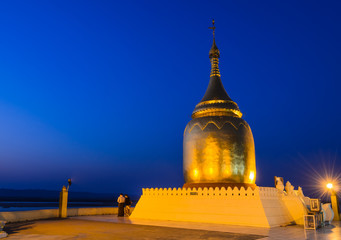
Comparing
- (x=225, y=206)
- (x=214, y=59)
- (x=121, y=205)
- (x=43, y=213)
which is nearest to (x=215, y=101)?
(x=214, y=59)

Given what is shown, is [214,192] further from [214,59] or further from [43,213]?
[214,59]

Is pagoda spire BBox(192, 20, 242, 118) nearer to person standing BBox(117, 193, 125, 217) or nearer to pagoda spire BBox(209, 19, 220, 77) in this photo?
pagoda spire BBox(209, 19, 220, 77)

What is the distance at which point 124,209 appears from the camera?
24.2m

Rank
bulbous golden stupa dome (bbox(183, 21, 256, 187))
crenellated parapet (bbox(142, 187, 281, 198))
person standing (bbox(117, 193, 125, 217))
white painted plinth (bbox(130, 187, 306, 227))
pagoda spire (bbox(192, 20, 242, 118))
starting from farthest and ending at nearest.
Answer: pagoda spire (bbox(192, 20, 242, 118))
bulbous golden stupa dome (bbox(183, 21, 256, 187))
person standing (bbox(117, 193, 125, 217))
crenellated parapet (bbox(142, 187, 281, 198))
white painted plinth (bbox(130, 187, 306, 227))

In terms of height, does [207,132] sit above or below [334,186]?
above

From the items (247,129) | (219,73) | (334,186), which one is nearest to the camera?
(334,186)

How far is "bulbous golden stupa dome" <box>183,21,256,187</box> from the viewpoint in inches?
1037

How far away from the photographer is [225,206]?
61.9ft

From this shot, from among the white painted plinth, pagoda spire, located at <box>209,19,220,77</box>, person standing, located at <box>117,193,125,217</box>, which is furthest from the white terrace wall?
pagoda spire, located at <box>209,19,220,77</box>

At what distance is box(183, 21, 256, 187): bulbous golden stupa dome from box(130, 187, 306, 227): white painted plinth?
534 cm

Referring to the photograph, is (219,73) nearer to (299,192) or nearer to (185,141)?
(185,141)

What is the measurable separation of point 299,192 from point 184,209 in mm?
9609

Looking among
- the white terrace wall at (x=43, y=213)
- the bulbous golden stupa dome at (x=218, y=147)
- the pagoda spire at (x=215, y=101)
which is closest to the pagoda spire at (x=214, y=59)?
the pagoda spire at (x=215, y=101)

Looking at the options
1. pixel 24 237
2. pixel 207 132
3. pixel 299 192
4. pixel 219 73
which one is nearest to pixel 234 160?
pixel 207 132
